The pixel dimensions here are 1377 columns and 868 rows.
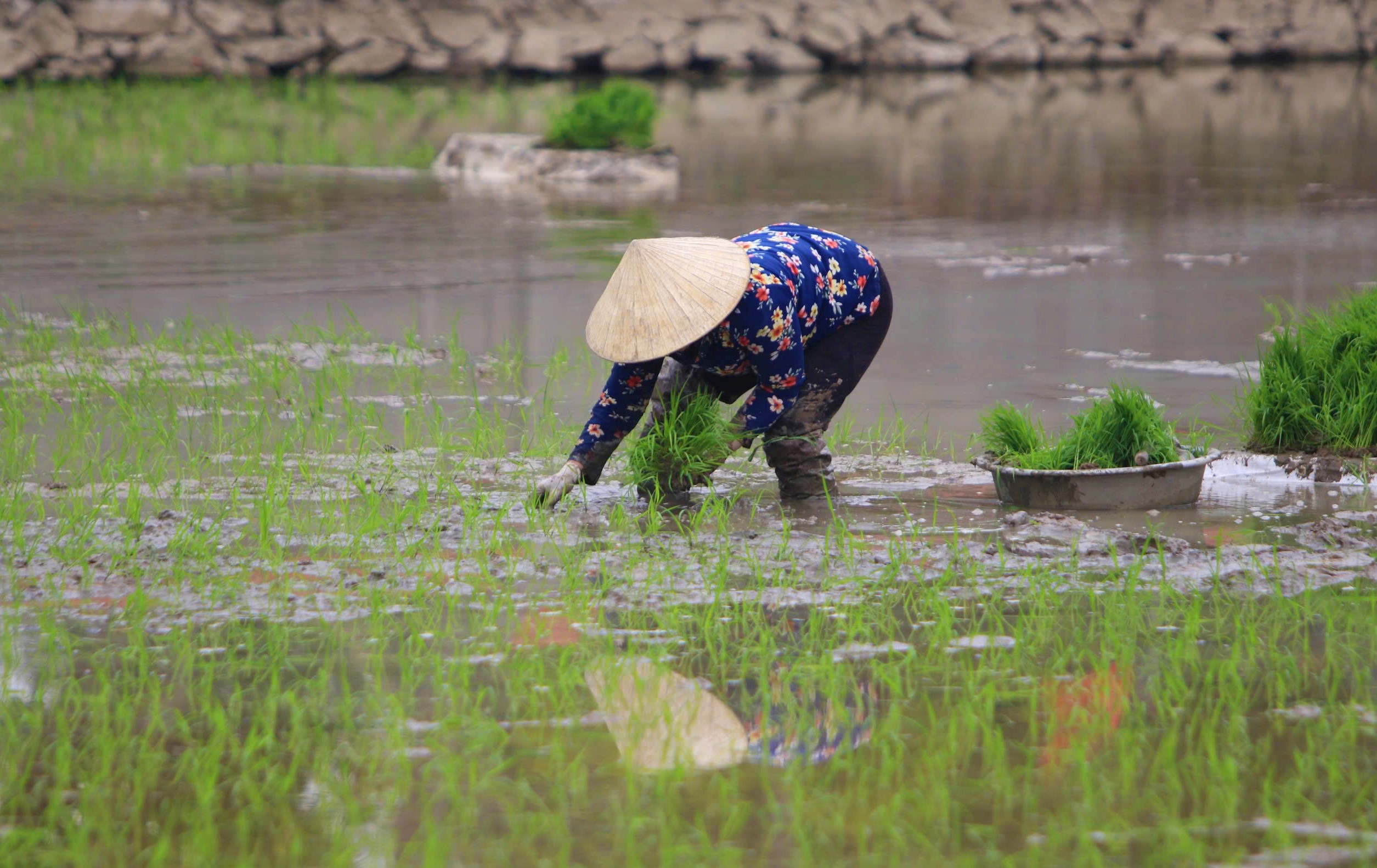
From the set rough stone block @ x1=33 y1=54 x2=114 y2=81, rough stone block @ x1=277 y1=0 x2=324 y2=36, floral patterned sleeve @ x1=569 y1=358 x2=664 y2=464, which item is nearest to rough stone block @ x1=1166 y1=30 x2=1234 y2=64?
rough stone block @ x1=277 y1=0 x2=324 y2=36

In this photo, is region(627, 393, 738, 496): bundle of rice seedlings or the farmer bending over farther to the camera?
region(627, 393, 738, 496): bundle of rice seedlings

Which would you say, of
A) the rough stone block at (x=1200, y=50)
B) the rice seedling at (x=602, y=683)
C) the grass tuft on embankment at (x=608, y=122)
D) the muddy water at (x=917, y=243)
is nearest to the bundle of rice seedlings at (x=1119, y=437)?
the rice seedling at (x=602, y=683)

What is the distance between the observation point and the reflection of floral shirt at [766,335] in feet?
12.2

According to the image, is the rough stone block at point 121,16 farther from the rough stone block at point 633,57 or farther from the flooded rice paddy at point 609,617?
the flooded rice paddy at point 609,617

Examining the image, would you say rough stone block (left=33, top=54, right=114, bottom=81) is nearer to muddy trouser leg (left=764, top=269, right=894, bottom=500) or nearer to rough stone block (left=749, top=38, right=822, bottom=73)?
rough stone block (left=749, top=38, right=822, bottom=73)

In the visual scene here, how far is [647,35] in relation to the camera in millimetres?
22219

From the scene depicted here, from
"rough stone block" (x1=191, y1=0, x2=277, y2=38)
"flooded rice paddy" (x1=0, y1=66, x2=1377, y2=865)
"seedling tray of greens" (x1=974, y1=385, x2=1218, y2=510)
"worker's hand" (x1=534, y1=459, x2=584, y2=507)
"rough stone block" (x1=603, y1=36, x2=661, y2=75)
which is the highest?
"rough stone block" (x1=191, y1=0, x2=277, y2=38)

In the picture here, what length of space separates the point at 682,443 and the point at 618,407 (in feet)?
0.73

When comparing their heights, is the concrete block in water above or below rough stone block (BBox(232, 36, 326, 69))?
below

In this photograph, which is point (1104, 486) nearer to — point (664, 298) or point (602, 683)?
point (664, 298)

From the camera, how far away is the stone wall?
19.2 m

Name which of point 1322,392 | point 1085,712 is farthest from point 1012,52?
point 1085,712

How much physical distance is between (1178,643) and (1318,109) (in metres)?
15.9

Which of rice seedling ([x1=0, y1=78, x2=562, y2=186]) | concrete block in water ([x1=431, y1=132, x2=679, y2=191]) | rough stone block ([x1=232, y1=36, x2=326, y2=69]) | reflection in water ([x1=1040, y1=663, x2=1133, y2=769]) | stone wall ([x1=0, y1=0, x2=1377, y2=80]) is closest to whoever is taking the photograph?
reflection in water ([x1=1040, y1=663, x2=1133, y2=769])
